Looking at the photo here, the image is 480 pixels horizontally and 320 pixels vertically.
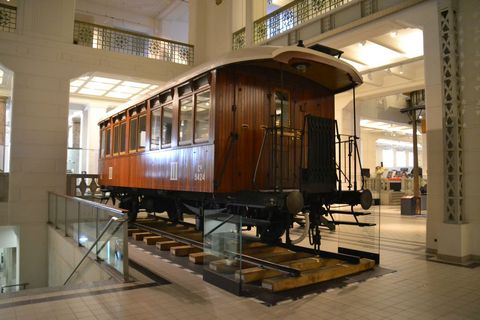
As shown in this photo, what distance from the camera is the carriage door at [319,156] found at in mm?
5844

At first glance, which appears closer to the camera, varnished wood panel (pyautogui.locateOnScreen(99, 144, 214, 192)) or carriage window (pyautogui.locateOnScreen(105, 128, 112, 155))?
varnished wood panel (pyautogui.locateOnScreen(99, 144, 214, 192))

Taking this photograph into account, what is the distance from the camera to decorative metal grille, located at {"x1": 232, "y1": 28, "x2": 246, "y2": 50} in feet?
45.8

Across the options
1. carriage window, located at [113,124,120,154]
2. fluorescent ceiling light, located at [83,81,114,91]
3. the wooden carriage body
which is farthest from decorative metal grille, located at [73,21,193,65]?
the wooden carriage body

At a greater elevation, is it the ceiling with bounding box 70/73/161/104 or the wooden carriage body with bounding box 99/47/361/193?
the ceiling with bounding box 70/73/161/104

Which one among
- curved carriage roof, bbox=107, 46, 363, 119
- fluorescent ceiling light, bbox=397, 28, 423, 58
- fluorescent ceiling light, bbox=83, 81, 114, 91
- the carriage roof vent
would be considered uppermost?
fluorescent ceiling light, bbox=397, 28, 423, 58

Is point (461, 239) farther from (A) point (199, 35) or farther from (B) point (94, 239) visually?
(A) point (199, 35)

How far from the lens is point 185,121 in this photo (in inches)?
276

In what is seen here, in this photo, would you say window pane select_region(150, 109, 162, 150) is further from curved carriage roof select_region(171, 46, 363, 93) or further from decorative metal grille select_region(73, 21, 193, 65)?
decorative metal grille select_region(73, 21, 193, 65)

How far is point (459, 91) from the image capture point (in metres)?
7.39

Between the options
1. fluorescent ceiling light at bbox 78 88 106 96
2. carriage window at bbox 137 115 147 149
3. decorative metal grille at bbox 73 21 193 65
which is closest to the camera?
carriage window at bbox 137 115 147 149

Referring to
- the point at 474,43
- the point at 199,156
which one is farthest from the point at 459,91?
the point at 199,156

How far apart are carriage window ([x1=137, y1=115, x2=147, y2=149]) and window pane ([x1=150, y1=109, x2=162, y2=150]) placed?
38cm

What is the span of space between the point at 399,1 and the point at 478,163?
396 cm

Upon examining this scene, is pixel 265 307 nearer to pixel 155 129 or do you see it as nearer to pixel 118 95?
pixel 155 129
